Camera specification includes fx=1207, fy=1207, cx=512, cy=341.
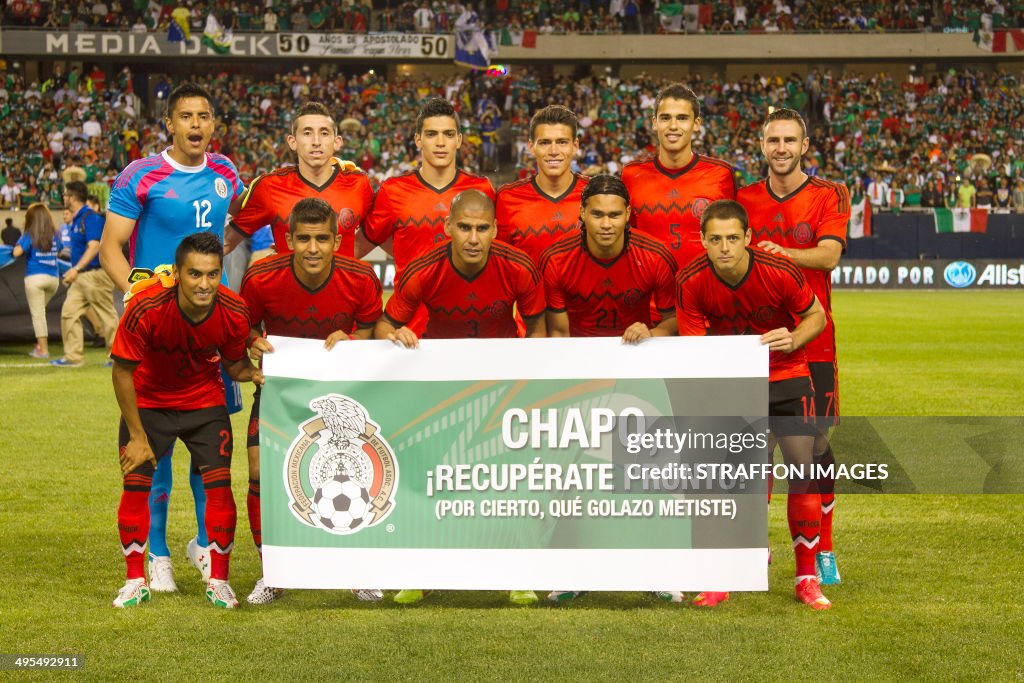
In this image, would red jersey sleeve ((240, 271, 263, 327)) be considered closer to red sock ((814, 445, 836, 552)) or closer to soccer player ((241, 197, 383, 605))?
soccer player ((241, 197, 383, 605))

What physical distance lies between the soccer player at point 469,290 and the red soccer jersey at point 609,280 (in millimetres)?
122

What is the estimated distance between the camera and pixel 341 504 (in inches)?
210

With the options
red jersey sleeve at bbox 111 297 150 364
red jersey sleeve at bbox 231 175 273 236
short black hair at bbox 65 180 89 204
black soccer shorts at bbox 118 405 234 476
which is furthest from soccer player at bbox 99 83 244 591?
short black hair at bbox 65 180 89 204

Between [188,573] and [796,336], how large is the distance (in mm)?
3236

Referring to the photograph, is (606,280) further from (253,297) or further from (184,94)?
(184,94)

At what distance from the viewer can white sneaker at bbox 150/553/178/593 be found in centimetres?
572

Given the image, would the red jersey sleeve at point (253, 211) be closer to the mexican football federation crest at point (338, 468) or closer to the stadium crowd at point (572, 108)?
the mexican football federation crest at point (338, 468)

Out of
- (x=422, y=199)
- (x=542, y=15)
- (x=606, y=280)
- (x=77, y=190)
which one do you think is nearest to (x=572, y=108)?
(x=542, y=15)

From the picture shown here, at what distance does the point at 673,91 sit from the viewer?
6.19 metres

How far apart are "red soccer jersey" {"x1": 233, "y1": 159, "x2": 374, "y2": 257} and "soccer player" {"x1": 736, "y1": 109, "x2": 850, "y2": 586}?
204cm

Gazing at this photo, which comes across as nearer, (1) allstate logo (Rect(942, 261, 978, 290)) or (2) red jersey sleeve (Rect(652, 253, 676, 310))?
(2) red jersey sleeve (Rect(652, 253, 676, 310))

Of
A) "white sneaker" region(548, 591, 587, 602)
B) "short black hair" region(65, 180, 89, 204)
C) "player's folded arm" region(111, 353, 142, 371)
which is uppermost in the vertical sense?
"short black hair" region(65, 180, 89, 204)

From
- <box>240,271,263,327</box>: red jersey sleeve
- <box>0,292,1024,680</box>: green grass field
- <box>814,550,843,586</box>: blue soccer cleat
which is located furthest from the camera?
<box>814,550,843,586</box>: blue soccer cleat

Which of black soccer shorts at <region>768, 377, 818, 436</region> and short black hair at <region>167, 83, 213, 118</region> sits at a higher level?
short black hair at <region>167, 83, 213, 118</region>
